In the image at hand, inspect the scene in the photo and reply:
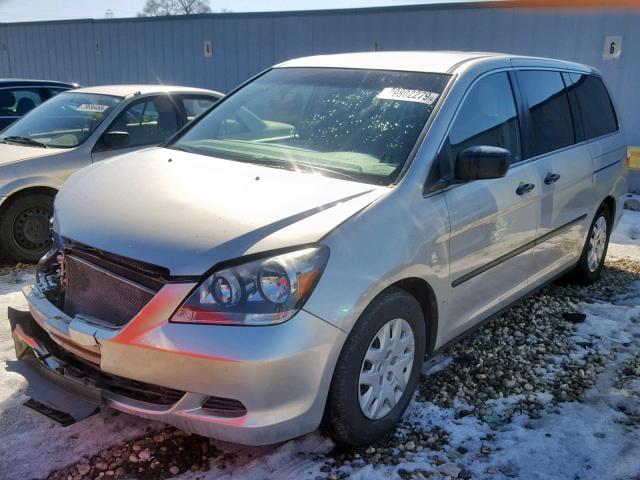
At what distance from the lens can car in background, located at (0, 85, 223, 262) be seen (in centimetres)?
529

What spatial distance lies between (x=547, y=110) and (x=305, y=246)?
8.64 feet

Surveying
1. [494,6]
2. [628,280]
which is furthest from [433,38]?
[628,280]

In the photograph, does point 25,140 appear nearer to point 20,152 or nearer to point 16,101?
point 20,152

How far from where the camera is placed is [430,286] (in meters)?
2.98

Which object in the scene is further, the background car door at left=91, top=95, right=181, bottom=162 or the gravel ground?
the background car door at left=91, top=95, right=181, bottom=162

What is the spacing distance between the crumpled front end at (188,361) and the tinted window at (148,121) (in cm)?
367

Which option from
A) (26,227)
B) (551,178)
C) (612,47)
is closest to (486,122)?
(551,178)

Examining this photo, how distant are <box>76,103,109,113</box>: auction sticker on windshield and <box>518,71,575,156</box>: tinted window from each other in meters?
4.01

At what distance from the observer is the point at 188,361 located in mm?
2273

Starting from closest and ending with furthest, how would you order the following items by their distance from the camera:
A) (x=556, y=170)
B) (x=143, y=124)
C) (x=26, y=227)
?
(x=556, y=170), (x=26, y=227), (x=143, y=124)

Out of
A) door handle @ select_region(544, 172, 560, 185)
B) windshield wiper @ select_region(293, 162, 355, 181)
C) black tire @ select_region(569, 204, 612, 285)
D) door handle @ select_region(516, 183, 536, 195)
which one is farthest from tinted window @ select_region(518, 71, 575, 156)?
windshield wiper @ select_region(293, 162, 355, 181)

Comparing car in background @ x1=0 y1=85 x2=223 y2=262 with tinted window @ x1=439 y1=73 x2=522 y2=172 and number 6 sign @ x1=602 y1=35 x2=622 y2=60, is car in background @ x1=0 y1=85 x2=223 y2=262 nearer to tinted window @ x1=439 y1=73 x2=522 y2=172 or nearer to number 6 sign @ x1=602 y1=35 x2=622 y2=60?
tinted window @ x1=439 y1=73 x2=522 y2=172

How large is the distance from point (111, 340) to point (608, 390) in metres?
2.78

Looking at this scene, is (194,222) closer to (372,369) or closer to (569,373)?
(372,369)
